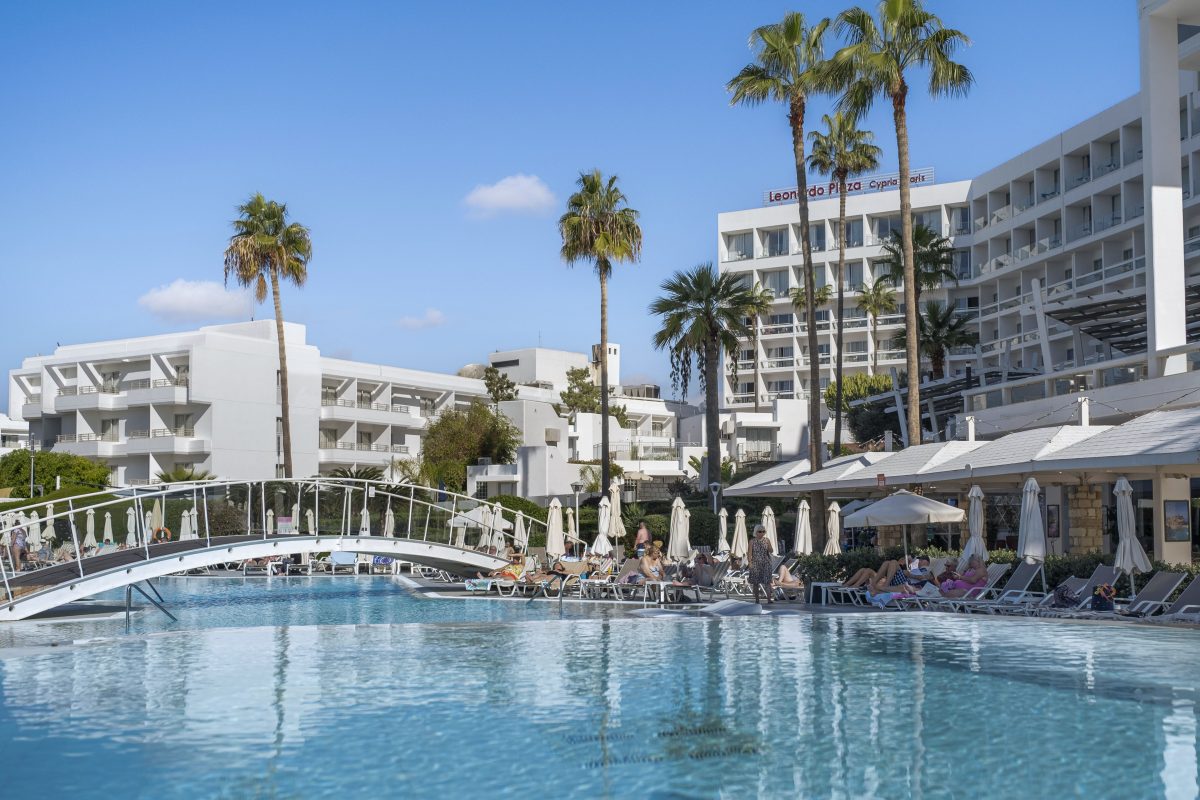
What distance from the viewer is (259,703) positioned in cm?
1125

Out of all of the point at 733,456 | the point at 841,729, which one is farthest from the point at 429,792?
the point at 733,456

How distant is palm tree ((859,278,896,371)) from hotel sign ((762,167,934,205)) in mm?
6437

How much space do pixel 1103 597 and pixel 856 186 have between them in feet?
201

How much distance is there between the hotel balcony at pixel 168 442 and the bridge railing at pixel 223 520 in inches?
1383

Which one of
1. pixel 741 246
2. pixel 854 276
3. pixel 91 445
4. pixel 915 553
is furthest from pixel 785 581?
pixel 741 246

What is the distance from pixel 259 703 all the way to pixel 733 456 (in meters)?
51.9

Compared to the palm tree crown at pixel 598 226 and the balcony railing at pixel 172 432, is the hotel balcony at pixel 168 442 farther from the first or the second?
the palm tree crown at pixel 598 226

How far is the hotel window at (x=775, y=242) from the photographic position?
76.3 m

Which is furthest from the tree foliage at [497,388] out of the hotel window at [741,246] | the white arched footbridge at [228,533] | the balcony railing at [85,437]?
the white arched footbridge at [228,533]

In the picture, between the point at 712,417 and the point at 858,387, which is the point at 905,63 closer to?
the point at 712,417

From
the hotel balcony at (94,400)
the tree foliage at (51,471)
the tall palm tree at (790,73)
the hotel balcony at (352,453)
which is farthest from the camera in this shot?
the hotel balcony at (352,453)

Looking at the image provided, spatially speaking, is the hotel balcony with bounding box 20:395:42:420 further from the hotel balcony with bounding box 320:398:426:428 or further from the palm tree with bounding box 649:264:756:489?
the palm tree with bounding box 649:264:756:489

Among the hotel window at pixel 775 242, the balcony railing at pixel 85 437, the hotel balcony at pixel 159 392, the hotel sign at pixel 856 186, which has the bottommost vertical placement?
the balcony railing at pixel 85 437

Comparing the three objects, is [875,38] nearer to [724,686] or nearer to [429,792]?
[724,686]
